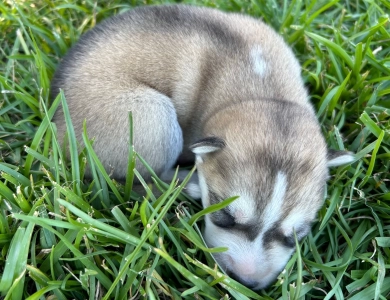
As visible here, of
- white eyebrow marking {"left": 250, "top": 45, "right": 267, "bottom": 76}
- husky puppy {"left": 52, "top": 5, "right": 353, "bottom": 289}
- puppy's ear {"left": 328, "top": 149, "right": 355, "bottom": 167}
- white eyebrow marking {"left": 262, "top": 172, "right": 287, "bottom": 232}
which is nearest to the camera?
white eyebrow marking {"left": 262, "top": 172, "right": 287, "bottom": 232}

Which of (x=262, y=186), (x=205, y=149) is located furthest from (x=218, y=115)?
(x=262, y=186)

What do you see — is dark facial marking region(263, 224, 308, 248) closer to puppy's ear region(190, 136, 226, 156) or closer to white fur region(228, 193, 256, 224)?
white fur region(228, 193, 256, 224)

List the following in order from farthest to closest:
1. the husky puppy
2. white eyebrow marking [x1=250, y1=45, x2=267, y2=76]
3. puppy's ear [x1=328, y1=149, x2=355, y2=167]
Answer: white eyebrow marking [x1=250, y1=45, x2=267, y2=76], puppy's ear [x1=328, y1=149, x2=355, y2=167], the husky puppy

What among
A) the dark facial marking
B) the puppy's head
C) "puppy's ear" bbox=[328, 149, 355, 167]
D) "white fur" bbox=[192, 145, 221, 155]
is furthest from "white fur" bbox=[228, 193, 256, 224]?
"puppy's ear" bbox=[328, 149, 355, 167]

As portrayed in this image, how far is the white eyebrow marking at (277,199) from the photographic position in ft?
9.72

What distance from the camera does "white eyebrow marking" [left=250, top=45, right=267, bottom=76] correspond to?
395 cm

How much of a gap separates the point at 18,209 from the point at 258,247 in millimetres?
1798

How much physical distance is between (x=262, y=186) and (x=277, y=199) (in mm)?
132

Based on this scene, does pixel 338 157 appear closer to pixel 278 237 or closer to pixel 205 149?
pixel 278 237

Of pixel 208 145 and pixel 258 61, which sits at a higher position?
pixel 258 61

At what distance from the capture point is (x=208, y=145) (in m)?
3.10

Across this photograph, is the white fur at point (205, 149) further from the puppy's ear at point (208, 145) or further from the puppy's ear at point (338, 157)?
the puppy's ear at point (338, 157)

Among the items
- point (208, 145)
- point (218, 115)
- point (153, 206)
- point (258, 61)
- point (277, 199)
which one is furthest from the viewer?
point (258, 61)

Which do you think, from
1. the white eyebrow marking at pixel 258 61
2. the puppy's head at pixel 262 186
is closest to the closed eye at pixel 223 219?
the puppy's head at pixel 262 186
